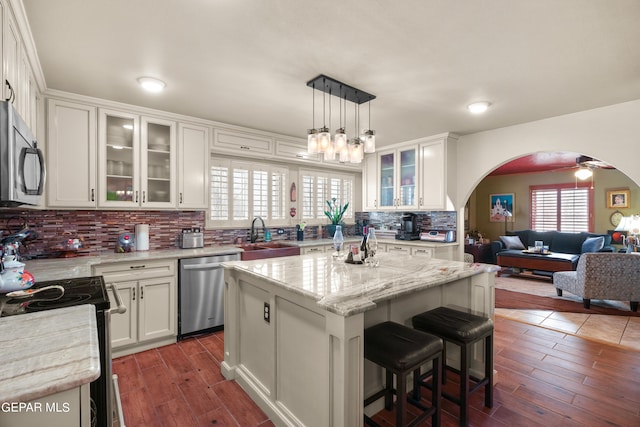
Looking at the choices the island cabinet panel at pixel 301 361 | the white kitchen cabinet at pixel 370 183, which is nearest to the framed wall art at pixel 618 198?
the white kitchen cabinet at pixel 370 183

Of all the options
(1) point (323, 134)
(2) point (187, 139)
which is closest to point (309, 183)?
(2) point (187, 139)

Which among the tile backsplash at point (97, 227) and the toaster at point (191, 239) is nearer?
the tile backsplash at point (97, 227)

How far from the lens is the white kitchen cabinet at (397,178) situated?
471 cm

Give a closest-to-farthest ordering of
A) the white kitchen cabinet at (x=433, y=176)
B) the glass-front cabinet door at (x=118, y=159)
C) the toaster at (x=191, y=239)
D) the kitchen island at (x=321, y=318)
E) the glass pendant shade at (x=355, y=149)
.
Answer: the kitchen island at (x=321, y=318) < the glass pendant shade at (x=355, y=149) < the glass-front cabinet door at (x=118, y=159) < the toaster at (x=191, y=239) < the white kitchen cabinet at (x=433, y=176)

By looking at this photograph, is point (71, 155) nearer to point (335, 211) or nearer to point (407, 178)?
point (335, 211)

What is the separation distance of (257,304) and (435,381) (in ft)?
3.95

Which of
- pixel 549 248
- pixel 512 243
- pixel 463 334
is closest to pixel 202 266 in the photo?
pixel 463 334

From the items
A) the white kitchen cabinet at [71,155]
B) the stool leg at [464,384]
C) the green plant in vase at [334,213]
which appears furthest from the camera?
the green plant in vase at [334,213]

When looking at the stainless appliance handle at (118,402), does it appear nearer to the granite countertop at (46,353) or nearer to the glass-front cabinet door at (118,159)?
the granite countertop at (46,353)

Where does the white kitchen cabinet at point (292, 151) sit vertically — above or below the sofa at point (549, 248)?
above

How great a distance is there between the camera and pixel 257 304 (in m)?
2.18

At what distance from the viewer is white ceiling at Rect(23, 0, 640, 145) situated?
1720 millimetres

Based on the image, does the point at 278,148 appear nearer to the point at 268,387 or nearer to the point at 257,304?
the point at 257,304

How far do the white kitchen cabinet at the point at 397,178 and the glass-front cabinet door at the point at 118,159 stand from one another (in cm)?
350
